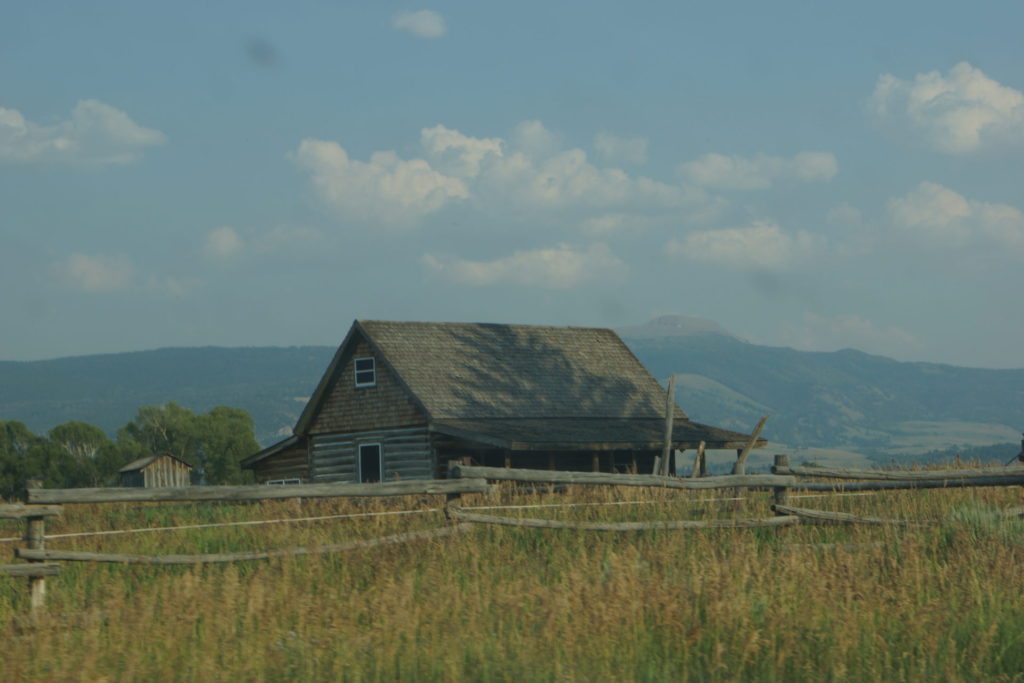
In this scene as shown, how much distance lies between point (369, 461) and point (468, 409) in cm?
415

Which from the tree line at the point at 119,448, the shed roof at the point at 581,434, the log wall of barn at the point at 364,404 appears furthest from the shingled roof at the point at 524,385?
the tree line at the point at 119,448

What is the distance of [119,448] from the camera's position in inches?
3349

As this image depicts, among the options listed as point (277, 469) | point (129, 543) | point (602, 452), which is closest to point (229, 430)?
point (277, 469)

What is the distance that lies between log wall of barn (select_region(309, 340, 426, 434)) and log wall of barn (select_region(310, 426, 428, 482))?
30 cm

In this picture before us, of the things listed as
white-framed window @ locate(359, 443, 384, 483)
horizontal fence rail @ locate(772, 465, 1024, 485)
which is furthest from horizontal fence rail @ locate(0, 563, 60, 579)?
white-framed window @ locate(359, 443, 384, 483)

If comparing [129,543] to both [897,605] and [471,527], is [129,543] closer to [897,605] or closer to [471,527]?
[471,527]

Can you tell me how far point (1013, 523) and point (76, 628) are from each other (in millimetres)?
9416

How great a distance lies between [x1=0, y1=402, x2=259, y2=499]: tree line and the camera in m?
77.8

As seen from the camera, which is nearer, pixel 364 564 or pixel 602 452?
pixel 364 564

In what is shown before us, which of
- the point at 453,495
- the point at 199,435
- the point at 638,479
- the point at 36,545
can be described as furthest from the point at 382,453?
the point at 199,435

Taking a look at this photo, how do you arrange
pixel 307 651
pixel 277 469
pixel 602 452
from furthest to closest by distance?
pixel 277 469
pixel 602 452
pixel 307 651

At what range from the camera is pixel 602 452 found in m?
38.0

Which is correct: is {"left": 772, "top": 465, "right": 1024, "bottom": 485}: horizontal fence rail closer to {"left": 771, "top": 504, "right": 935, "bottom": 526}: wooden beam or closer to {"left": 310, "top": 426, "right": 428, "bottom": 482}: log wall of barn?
{"left": 771, "top": 504, "right": 935, "bottom": 526}: wooden beam

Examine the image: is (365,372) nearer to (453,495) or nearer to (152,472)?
(453,495)
